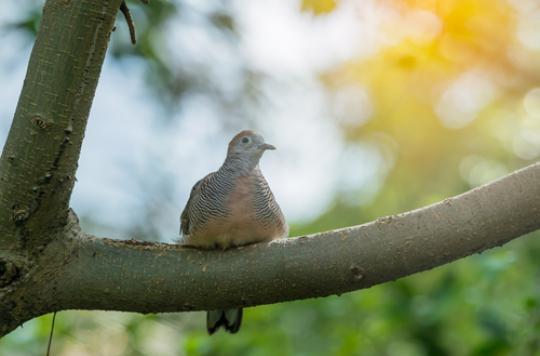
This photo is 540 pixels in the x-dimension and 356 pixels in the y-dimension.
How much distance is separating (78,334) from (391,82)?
435 centimetres

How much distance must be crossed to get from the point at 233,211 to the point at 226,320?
0.69 m

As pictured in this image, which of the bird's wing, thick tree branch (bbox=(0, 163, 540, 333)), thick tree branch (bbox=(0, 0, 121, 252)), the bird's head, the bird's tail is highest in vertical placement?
the bird's head

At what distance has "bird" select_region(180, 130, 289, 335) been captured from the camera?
3.93m

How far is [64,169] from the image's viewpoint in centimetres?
318

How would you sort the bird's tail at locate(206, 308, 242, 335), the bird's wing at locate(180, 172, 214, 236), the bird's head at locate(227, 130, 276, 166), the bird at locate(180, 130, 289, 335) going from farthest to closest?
1. the bird's head at locate(227, 130, 276, 166)
2. the bird's wing at locate(180, 172, 214, 236)
3. the bird's tail at locate(206, 308, 242, 335)
4. the bird at locate(180, 130, 289, 335)

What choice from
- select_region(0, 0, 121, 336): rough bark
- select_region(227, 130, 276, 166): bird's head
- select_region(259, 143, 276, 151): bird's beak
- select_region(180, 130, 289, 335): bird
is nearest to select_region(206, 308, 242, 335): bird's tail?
select_region(180, 130, 289, 335): bird

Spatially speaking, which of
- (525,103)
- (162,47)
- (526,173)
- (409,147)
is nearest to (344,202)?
(409,147)

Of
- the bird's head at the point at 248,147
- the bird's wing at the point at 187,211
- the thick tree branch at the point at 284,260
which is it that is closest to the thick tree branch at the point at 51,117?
the thick tree branch at the point at 284,260

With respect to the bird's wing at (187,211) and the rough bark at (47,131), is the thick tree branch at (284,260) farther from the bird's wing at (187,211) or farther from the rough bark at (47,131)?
the bird's wing at (187,211)

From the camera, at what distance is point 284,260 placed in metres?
3.29

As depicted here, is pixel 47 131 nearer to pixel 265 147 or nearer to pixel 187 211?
pixel 187 211

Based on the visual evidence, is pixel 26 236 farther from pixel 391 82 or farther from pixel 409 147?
pixel 409 147

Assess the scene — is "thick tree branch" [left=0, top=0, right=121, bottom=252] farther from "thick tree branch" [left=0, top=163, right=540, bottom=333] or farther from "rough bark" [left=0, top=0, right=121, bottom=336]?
"thick tree branch" [left=0, top=163, right=540, bottom=333]

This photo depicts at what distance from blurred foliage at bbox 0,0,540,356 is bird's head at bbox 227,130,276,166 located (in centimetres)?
90
